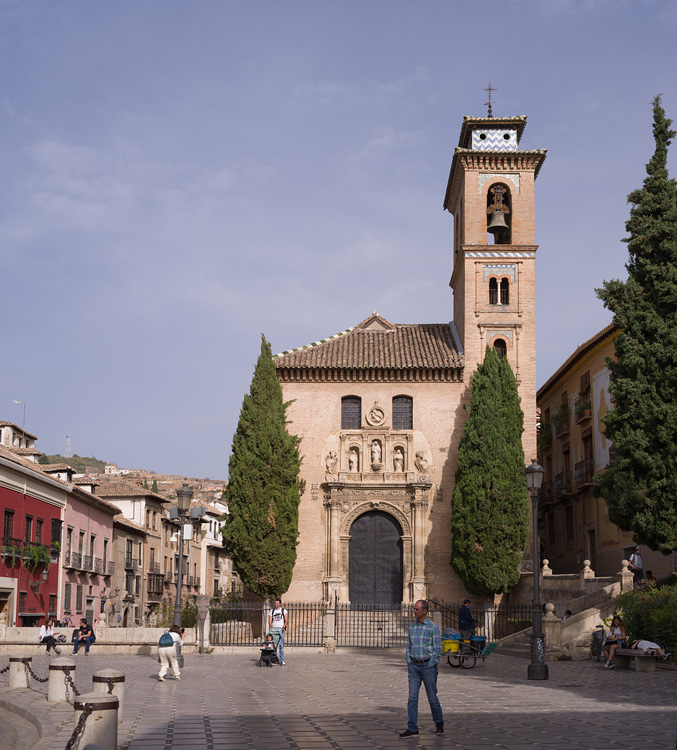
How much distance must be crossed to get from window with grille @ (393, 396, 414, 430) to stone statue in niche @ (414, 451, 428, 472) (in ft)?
4.34

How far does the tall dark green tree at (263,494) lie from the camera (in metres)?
33.7

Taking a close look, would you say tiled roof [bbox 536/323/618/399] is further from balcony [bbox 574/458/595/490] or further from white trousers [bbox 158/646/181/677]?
white trousers [bbox 158/646/181/677]

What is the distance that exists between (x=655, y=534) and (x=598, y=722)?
1340 cm

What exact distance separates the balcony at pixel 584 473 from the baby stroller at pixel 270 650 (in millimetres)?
18713

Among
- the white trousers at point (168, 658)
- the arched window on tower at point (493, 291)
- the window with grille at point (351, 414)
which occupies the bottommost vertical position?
the white trousers at point (168, 658)

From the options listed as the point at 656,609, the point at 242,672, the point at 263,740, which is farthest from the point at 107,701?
the point at 656,609

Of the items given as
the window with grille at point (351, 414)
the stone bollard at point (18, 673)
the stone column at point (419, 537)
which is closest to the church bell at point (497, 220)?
the window with grille at point (351, 414)

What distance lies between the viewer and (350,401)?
1478 inches

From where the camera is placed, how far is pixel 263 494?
1340 inches

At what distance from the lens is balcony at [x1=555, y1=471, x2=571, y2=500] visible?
139 feet

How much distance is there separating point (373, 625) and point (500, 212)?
17.7m

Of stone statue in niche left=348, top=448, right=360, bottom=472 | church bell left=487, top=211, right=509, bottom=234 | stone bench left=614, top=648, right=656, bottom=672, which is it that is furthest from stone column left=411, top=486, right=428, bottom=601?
stone bench left=614, top=648, right=656, bottom=672

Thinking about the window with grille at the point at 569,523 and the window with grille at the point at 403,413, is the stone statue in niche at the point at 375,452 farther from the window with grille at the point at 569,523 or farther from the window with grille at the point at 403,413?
the window with grille at the point at 569,523

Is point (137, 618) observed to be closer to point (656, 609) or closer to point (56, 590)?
point (56, 590)
